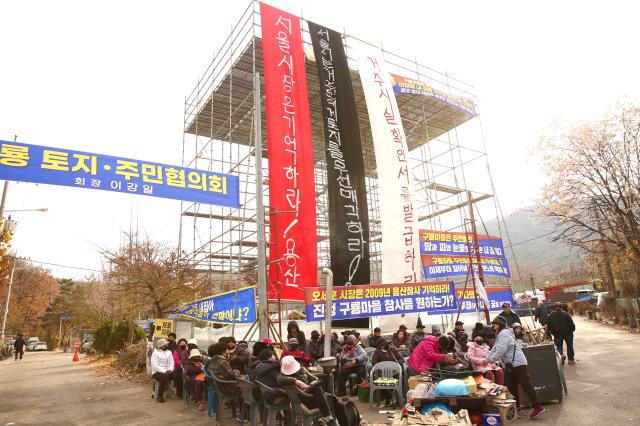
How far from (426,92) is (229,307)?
13615 mm

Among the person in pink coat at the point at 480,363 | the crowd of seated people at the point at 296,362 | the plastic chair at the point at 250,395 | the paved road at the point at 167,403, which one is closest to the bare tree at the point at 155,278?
the paved road at the point at 167,403

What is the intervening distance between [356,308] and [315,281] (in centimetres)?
156

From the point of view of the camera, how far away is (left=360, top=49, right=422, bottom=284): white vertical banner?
12.1 m

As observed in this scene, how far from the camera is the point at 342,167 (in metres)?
12.7

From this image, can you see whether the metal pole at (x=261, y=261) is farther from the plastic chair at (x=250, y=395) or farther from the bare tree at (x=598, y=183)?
the bare tree at (x=598, y=183)

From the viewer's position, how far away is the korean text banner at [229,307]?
26.5ft

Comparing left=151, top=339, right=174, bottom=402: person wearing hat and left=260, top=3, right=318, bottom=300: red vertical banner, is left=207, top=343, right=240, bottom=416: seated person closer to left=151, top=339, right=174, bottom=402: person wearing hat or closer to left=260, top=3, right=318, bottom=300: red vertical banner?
left=151, top=339, right=174, bottom=402: person wearing hat

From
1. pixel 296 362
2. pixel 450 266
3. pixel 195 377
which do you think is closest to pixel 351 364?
pixel 195 377

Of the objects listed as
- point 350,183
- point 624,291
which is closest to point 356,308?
point 350,183

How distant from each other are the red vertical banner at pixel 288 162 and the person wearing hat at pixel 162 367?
9.29ft

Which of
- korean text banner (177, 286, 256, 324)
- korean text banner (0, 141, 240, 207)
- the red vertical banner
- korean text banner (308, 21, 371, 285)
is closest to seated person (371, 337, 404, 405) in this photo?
korean text banner (177, 286, 256, 324)

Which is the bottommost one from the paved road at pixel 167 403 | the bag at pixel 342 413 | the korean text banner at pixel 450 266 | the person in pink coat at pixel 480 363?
the paved road at pixel 167 403

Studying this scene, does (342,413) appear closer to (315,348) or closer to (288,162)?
(315,348)

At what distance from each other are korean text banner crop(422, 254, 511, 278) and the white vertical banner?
4.14ft
